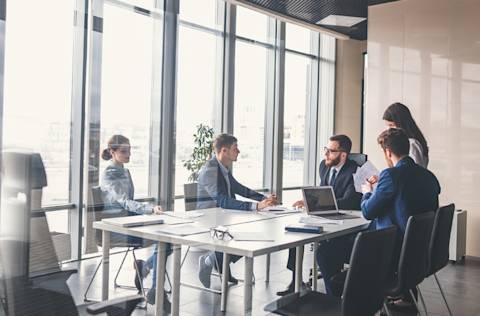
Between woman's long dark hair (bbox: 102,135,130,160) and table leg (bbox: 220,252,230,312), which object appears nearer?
table leg (bbox: 220,252,230,312)

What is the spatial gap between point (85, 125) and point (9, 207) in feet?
7.45

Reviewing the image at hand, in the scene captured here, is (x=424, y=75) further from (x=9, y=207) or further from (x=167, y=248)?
(x=9, y=207)

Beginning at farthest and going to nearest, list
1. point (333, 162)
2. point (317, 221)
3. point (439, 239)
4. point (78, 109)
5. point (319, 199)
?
point (78, 109) < point (333, 162) < point (319, 199) < point (317, 221) < point (439, 239)

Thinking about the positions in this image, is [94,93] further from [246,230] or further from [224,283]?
[246,230]

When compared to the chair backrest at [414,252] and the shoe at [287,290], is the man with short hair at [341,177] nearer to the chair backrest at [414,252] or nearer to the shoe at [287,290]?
the shoe at [287,290]

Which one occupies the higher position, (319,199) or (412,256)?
(319,199)

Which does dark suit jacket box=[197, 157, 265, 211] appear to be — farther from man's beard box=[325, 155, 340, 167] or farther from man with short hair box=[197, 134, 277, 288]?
man's beard box=[325, 155, 340, 167]

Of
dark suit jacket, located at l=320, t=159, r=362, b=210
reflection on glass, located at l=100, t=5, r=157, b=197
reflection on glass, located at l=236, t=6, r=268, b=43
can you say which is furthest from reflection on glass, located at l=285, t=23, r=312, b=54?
dark suit jacket, located at l=320, t=159, r=362, b=210

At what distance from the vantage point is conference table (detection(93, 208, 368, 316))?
2.63 metres

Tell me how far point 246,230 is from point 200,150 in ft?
11.1

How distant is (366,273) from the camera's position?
2301 mm

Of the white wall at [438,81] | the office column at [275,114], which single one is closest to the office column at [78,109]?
the office column at [275,114]

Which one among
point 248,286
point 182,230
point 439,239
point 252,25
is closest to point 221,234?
→ point 182,230

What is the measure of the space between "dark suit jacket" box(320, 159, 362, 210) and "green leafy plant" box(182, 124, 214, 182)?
2.42m
